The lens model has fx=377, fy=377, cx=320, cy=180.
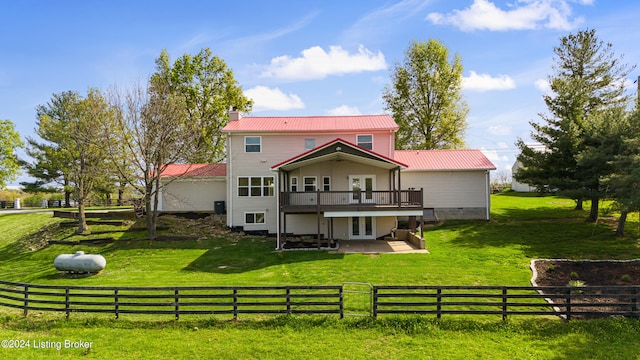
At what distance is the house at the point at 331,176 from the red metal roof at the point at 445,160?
0.06 metres

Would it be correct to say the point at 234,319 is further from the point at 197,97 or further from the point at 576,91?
the point at 197,97

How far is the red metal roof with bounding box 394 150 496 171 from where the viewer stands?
78.7ft

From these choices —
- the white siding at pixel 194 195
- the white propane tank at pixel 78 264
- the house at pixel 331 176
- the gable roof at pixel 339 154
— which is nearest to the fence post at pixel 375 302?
the gable roof at pixel 339 154

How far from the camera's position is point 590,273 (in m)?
13.5

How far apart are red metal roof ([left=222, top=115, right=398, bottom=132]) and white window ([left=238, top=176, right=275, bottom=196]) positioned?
3009 millimetres

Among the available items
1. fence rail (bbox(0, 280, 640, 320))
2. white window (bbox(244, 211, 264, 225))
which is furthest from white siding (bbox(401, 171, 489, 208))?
fence rail (bbox(0, 280, 640, 320))

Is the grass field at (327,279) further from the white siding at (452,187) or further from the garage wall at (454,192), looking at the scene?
the white siding at (452,187)

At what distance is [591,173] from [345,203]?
1321cm

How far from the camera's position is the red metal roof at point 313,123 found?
23344 millimetres

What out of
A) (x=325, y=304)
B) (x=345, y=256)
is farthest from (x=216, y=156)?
(x=325, y=304)

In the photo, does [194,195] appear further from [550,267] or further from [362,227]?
[550,267]

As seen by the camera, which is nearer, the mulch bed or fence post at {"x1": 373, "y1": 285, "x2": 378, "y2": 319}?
fence post at {"x1": 373, "y1": 285, "x2": 378, "y2": 319}

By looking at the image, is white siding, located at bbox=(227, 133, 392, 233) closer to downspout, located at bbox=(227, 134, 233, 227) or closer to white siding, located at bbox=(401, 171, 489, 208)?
downspout, located at bbox=(227, 134, 233, 227)

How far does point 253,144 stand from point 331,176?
5397 mm
